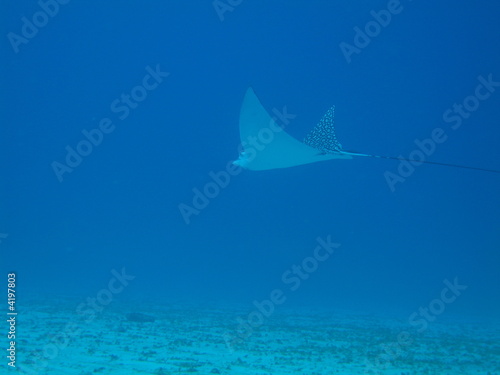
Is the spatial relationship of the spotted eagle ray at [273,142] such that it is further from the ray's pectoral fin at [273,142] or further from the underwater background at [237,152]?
the underwater background at [237,152]

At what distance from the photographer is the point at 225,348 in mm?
6926

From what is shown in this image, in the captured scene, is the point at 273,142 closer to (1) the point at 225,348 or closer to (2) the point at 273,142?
(2) the point at 273,142

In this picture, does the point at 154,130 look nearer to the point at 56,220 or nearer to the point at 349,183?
the point at 56,220

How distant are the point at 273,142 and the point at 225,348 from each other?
3.82 meters

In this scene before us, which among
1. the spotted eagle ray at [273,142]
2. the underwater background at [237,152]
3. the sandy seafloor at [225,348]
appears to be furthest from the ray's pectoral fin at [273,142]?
the underwater background at [237,152]

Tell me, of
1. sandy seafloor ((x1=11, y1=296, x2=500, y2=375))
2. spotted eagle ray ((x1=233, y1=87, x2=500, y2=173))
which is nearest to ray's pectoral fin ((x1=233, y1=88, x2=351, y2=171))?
spotted eagle ray ((x1=233, y1=87, x2=500, y2=173))

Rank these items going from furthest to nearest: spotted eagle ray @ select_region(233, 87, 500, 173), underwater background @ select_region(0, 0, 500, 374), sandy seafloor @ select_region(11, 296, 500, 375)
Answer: underwater background @ select_region(0, 0, 500, 374)
spotted eagle ray @ select_region(233, 87, 500, 173)
sandy seafloor @ select_region(11, 296, 500, 375)

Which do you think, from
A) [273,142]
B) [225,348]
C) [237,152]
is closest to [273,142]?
[273,142]

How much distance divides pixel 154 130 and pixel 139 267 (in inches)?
852

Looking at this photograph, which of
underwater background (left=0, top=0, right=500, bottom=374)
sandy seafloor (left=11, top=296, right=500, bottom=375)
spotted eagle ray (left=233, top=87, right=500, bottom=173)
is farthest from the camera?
underwater background (left=0, top=0, right=500, bottom=374)

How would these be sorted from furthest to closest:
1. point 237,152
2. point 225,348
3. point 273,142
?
point 237,152
point 273,142
point 225,348

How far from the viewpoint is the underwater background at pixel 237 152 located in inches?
1318

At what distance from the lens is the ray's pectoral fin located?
7.75 m

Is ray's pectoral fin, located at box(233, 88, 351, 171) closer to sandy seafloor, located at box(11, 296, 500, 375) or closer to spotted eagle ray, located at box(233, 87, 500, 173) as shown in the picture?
spotted eagle ray, located at box(233, 87, 500, 173)
